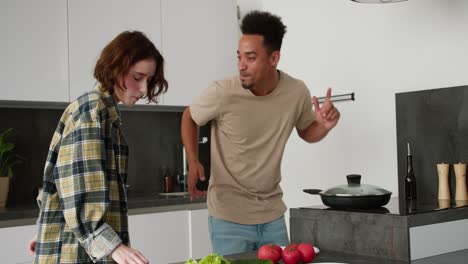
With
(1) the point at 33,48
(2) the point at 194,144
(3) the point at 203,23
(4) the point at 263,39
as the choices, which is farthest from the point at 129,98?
(3) the point at 203,23

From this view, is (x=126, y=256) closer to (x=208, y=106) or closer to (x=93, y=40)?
(x=208, y=106)

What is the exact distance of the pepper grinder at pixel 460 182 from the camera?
2879 millimetres

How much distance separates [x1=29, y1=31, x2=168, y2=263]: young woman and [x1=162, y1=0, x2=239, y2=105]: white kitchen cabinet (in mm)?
2019

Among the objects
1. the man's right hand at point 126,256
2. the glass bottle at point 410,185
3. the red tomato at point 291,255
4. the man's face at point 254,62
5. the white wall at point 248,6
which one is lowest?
the red tomato at point 291,255

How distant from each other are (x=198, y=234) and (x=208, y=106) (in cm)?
119

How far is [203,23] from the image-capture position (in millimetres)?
4133

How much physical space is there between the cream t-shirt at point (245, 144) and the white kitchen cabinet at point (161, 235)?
0.78 meters

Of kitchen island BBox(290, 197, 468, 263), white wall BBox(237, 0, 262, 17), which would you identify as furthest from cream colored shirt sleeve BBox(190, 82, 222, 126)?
white wall BBox(237, 0, 262, 17)

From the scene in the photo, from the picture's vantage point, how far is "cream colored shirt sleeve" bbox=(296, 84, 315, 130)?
9.71 feet

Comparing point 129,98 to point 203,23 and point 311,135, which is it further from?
point 203,23

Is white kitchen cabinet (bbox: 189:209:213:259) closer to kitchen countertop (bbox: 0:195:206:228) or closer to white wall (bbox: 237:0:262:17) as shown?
kitchen countertop (bbox: 0:195:206:228)

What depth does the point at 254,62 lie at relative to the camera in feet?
9.37

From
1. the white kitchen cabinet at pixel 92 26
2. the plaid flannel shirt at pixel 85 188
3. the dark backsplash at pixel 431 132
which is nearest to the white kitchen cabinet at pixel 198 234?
the white kitchen cabinet at pixel 92 26

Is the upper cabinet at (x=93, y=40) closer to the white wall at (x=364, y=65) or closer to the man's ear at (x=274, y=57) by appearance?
the white wall at (x=364, y=65)
